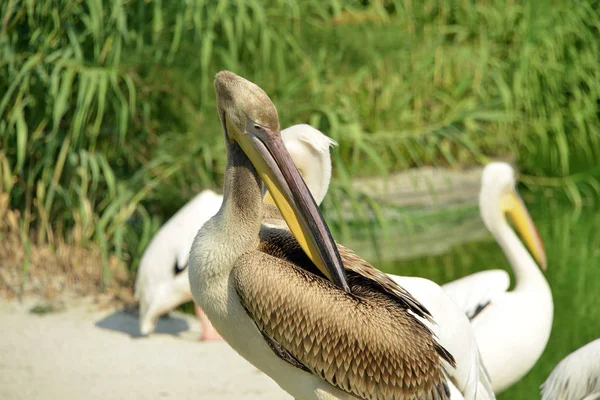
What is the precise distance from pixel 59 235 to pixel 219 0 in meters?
1.54

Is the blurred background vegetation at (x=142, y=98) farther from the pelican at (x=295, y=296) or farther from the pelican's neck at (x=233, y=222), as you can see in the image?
the pelican's neck at (x=233, y=222)

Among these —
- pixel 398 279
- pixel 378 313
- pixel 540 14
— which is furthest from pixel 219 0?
pixel 540 14

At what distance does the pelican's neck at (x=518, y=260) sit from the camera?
3.74 m

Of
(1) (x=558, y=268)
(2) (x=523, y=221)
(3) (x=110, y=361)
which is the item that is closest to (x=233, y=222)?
(3) (x=110, y=361)

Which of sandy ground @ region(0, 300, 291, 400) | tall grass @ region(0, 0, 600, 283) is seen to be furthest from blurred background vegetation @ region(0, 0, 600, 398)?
sandy ground @ region(0, 300, 291, 400)

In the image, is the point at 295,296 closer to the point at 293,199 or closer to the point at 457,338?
the point at 293,199

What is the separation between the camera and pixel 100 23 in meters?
4.80

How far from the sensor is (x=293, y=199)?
252 centimetres

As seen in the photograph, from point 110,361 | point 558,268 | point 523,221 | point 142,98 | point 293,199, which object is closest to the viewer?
point 293,199

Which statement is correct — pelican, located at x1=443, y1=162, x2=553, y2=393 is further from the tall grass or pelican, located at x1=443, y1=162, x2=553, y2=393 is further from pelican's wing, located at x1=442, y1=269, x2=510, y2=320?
the tall grass

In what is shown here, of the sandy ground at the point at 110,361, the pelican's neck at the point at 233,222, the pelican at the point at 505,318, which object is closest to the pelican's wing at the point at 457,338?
the pelican at the point at 505,318

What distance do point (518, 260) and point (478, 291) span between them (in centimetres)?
47

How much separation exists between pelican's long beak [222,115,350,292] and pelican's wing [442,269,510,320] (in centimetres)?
109

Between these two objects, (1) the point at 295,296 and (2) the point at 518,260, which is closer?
(1) the point at 295,296
